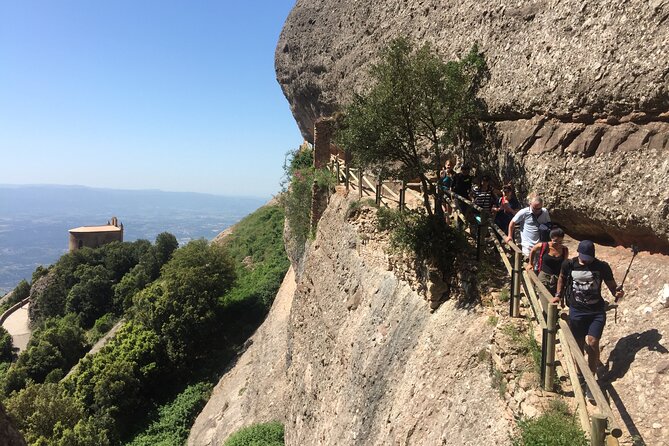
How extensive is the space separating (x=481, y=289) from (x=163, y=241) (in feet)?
167

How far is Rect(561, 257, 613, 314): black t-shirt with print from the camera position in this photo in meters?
5.50

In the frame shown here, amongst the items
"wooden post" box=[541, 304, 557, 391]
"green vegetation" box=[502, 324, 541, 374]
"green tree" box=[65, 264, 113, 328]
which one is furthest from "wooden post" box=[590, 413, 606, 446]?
"green tree" box=[65, 264, 113, 328]

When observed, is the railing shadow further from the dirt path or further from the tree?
the dirt path

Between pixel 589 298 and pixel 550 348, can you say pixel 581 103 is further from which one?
pixel 550 348

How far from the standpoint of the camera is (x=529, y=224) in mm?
7809

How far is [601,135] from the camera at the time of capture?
834 cm

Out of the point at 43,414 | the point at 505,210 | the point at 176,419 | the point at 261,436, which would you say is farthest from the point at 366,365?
the point at 43,414

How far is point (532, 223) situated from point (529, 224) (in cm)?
6

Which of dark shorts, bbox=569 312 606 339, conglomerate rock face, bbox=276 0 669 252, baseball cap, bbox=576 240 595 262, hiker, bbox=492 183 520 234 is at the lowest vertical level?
dark shorts, bbox=569 312 606 339


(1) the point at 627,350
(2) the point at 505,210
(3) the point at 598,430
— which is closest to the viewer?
(3) the point at 598,430

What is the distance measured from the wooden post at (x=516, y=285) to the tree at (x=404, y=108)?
3.49m

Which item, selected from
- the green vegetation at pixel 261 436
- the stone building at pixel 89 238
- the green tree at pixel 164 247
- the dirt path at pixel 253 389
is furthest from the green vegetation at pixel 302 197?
the stone building at pixel 89 238

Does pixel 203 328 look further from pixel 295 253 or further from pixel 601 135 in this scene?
pixel 601 135

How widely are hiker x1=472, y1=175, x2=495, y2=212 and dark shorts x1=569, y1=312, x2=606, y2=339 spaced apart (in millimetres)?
4398
